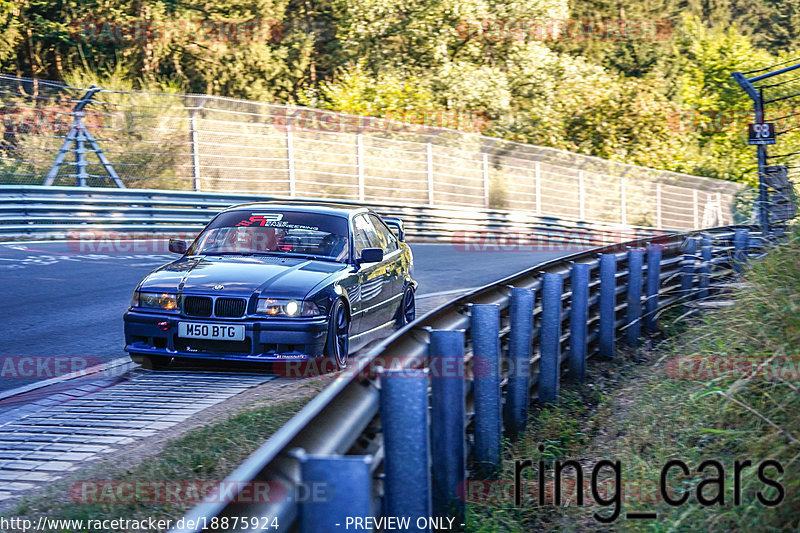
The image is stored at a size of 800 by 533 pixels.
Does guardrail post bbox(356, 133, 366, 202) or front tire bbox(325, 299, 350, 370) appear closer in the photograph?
front tire bbox(325, 299, 350, 370)

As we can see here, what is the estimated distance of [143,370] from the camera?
26.3ft

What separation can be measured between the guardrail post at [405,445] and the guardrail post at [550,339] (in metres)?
3.43

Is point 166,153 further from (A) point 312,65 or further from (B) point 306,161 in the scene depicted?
(A) point 312,65

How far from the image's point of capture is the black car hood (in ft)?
25.3

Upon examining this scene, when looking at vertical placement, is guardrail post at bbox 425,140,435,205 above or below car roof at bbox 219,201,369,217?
above

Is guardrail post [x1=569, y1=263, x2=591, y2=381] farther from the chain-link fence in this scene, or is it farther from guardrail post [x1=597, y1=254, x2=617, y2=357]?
the chain-link fence

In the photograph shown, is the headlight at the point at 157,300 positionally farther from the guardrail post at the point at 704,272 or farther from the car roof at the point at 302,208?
the guardrail post at the point at 704,272

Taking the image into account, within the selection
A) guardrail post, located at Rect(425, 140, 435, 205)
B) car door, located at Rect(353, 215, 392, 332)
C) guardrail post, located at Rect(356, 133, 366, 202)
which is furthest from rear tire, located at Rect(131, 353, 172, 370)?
guardrail post, located at Rect(425, 140, 435, 205)

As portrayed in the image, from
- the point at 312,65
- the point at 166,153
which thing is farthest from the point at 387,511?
the point at 312,65

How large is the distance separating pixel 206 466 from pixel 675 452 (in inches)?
101

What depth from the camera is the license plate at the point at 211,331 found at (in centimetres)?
755

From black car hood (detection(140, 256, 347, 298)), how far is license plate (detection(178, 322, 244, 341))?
27 centimetres

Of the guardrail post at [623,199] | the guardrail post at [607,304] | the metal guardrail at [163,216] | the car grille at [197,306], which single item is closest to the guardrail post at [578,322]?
the guardrail post at [607,304]

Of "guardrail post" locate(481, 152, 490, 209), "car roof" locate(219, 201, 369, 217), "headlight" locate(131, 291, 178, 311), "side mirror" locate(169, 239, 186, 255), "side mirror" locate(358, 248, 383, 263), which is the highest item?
"guardrail post" locate(481, 152, 490, 209)
